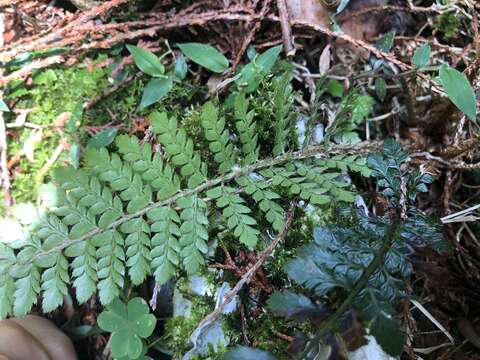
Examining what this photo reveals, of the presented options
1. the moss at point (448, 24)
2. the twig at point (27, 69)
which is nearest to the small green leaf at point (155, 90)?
the twig at point (27, 69)

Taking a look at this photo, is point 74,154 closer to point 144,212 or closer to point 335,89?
point 144,212

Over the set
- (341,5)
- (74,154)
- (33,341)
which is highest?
(341,5)

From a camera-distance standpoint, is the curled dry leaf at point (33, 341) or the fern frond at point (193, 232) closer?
the fern frond at point (193, 232)

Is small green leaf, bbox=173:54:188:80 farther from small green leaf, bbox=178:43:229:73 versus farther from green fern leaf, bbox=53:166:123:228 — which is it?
green fern leaf, bbox=53:166:123:228

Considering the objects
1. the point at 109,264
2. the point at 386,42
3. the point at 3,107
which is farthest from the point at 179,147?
the point at 386,42

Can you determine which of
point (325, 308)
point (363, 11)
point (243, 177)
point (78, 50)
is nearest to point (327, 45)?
point (363, 11)

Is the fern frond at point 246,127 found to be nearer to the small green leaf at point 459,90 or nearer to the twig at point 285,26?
the twig at point 285,26
